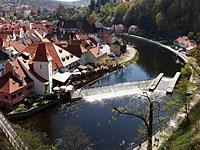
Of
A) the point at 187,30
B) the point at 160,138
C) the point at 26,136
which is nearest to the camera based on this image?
the point at 26,136

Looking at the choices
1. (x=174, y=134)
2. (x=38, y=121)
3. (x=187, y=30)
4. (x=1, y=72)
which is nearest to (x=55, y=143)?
(x=38, y=121)

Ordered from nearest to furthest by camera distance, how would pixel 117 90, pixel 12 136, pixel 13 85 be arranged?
pixel 12 136, pixel 13 85, pixel 117 90

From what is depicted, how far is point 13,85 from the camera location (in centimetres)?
3606

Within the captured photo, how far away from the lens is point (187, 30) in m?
88.2

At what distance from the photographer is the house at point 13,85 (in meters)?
35.2

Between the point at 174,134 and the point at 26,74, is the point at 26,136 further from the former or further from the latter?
the point at 26,74

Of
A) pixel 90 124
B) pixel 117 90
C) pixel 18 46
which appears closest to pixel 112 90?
pixel 117 90

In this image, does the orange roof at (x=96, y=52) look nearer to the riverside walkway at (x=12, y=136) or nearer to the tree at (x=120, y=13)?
the riverside walkway at (x=12, y=136)

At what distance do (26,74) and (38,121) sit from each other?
24.8 ft

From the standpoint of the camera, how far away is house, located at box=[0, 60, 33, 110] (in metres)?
35.2

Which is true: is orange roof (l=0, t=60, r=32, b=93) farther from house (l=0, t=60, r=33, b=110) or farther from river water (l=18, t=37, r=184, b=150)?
river water (l=18, t=37, r=184, b=150)

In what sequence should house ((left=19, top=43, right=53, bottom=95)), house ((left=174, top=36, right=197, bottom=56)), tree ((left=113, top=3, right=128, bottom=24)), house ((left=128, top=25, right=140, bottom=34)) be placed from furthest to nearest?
tree ((left=113, top=3, right=128, bottom=24)) → house ((left=128, top=25, right=140, bottom=34)) → house ((left=174, top=36, right=197, bottom=56)) → house ((left=19, top=43, right=53, bottom=95))

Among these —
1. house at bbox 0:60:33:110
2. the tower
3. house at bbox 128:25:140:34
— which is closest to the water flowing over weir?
the tower

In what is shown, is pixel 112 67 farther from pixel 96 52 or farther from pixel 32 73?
pixel 32 73
